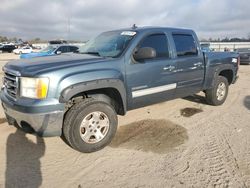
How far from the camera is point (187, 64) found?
17.7ft

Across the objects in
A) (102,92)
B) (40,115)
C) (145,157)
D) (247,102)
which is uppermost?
(102,92)

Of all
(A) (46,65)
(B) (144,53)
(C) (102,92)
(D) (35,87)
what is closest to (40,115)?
(D) (35,87)

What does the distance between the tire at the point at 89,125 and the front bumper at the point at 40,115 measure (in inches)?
7.5

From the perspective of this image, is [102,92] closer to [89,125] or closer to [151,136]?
[89,125]

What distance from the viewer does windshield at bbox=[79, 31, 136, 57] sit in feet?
14.9

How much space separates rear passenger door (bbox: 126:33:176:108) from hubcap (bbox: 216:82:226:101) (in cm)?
196

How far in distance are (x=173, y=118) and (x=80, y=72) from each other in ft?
9.08

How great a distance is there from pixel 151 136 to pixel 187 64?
174cm

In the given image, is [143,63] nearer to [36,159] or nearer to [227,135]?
[227,135]

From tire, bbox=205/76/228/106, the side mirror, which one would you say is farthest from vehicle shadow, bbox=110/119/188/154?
tire, bbox=205/76/228/106

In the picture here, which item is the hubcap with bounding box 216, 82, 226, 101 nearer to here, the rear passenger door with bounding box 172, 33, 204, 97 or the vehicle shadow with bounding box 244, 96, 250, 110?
the vehicle shadow with bounding box 244, 96, 250, 110

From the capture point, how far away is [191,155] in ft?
12.9

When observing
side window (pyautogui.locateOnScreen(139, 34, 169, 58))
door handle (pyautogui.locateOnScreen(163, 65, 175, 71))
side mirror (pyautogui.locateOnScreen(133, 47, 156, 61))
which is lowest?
door handle (pyautogui.locateOnScreen(163, 65, 175, 71))

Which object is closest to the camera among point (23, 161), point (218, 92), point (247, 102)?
point (23, 161)
